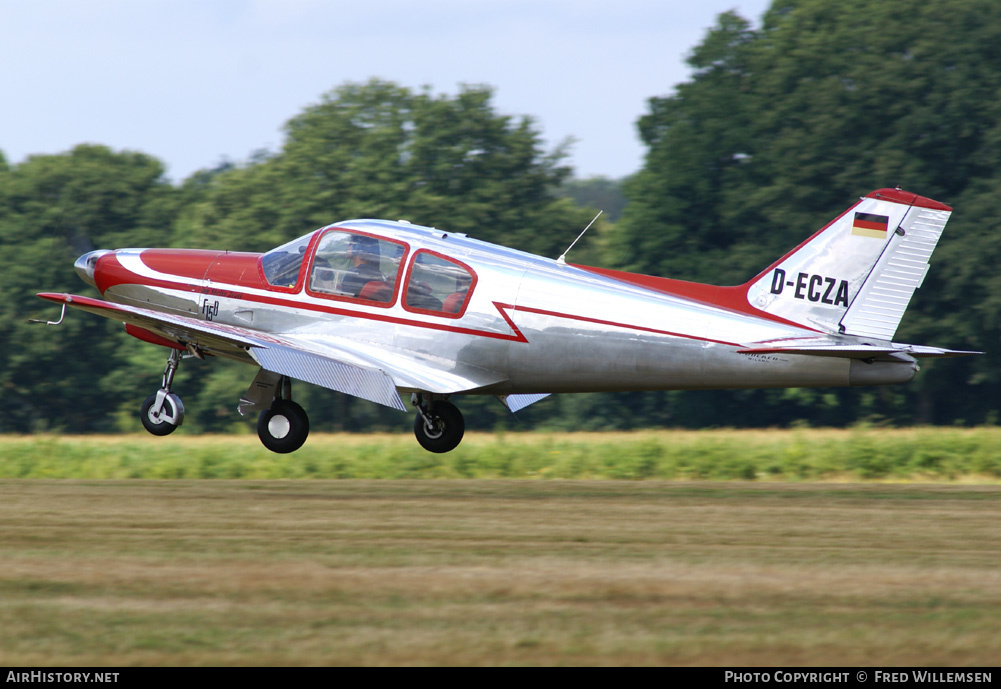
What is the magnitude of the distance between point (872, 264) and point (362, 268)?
225 inches

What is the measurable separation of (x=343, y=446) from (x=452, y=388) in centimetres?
728

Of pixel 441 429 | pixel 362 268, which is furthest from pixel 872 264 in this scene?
pixel 362 268

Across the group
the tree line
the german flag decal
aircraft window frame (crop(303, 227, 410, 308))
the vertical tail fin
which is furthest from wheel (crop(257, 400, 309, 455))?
the tree line

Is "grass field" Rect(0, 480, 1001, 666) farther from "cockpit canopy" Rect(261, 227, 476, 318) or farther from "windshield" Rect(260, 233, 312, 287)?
"windshield" Rect(260, 233, 312, 287)

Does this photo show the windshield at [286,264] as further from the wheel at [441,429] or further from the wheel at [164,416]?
the wheel at [441,429]

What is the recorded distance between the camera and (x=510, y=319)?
1320cm

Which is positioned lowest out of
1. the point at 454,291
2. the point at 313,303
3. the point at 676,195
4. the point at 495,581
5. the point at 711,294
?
the point at 495,581

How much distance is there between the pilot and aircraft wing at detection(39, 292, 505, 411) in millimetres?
602

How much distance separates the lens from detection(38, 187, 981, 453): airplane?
41.1 feet

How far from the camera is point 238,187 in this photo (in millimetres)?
47969

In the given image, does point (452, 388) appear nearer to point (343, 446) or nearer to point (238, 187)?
point (343, 446)

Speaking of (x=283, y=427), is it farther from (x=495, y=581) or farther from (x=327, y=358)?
(x=495, y=581)

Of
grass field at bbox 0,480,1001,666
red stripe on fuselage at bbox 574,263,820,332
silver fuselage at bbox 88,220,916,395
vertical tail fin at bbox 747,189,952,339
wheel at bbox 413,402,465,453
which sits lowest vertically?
grass field at bbox 0,480,1001,666
